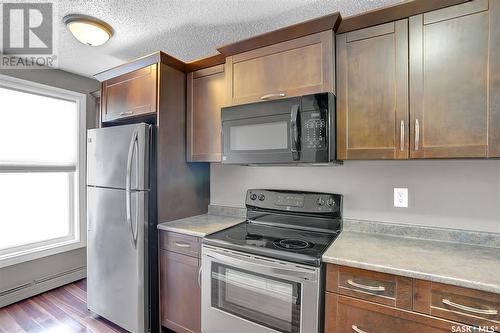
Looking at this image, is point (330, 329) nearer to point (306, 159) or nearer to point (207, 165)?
point (306, 159)

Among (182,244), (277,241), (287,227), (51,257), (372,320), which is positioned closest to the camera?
(372,320)

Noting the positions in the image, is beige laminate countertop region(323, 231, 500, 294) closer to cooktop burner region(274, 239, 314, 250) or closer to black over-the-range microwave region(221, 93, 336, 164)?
cooktop burner region(274, 239, 314, 250)

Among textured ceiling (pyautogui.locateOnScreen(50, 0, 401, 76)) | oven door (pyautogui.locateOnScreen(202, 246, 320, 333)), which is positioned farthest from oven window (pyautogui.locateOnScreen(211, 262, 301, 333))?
textured ceiling (pyautogui.locateOnScreen(50, 0, 401, 76))

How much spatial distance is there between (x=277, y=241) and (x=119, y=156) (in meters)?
1.41

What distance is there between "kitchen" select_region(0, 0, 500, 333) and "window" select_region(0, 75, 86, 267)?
23mm

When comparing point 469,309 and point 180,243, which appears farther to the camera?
point 180,243

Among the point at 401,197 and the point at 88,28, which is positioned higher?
the point at 88,28

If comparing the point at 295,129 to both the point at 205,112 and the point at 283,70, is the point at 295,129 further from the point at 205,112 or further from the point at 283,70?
the point at 205,112

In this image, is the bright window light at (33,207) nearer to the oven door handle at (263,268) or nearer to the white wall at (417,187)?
the oven door handle at (263,268)

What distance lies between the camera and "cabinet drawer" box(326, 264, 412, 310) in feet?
3.87

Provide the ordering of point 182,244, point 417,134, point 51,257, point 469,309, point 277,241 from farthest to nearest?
1. point 51,257
2. point 182,244
3. point 277,241
4. point 417,134
5. point 469,309

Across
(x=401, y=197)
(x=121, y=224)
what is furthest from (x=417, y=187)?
(x=121, y=224)

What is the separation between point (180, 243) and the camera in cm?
192

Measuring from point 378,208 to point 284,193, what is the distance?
2.24 feet
